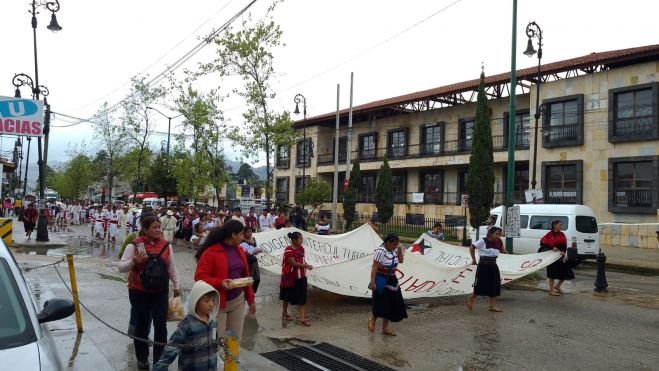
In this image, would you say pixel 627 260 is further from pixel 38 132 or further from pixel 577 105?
pixel 38 132

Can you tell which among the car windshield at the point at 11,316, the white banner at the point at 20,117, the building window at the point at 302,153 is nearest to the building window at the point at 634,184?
the white banner at the point at 20,117

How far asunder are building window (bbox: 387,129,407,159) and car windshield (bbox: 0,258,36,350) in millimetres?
38236

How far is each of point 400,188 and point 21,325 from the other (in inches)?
1583

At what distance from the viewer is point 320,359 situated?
671 centimetres

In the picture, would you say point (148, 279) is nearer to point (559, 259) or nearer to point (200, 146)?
point (559, 259)

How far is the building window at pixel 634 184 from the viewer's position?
25938 millimetres

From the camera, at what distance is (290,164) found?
5234 centimetres

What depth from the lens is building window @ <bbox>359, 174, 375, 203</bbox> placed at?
150 feet

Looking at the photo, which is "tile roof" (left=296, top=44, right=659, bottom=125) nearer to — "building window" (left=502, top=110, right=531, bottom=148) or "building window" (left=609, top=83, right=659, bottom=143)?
"building window" (left=609, top=83, right=659, bottom=143)

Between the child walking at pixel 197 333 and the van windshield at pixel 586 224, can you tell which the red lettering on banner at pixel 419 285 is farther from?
the van windshield at pixel 586 224

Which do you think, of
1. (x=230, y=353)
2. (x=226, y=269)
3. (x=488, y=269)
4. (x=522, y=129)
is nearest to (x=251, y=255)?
(x=226, y=269)

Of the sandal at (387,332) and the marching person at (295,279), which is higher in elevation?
the marching person at (295,279)

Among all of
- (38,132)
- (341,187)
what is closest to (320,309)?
(38,132)

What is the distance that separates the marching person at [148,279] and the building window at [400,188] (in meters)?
36.7
